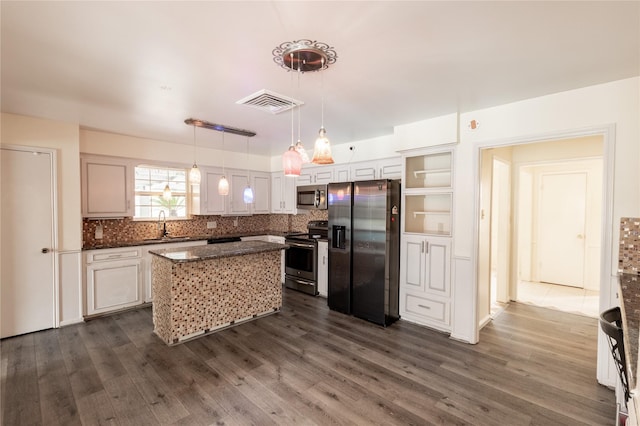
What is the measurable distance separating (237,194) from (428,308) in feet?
12.8

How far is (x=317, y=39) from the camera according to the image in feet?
6.04

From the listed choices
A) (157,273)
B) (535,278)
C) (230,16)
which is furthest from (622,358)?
(535,278)

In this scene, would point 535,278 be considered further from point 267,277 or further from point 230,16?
point 230,16

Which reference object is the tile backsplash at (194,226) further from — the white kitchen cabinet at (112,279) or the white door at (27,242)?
the white door at (27,242)

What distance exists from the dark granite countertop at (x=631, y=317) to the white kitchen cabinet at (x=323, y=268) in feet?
11.2

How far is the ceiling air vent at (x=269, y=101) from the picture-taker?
2.66m

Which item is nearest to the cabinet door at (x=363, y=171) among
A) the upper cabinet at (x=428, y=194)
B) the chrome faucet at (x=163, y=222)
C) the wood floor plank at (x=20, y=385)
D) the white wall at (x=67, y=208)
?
the upper cabinet at (x=428, y=194)

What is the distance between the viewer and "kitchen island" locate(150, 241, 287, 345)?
316 cm

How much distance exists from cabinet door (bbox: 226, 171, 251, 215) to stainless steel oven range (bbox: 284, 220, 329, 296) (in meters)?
1.10

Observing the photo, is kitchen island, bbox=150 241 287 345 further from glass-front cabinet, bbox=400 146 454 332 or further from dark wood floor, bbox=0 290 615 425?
glass-front cabinet, bbox=400 146 454 332

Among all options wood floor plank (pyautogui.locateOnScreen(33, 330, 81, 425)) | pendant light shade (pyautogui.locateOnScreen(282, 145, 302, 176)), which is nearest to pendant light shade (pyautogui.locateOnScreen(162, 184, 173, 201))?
wood floor plank (pyautogui.locateOnScreen(33, 330, 81, 425))

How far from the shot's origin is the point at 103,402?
7.38ft

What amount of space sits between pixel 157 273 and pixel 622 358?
3.96m

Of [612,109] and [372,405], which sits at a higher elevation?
[612,109]
